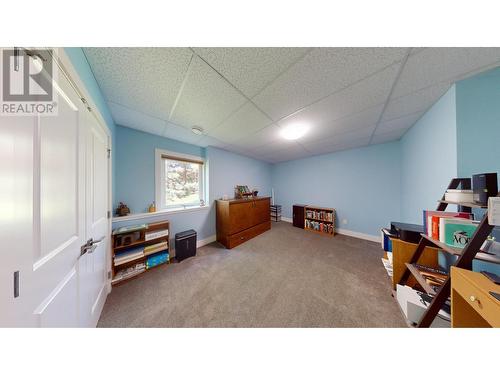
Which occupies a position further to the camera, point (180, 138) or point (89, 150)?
point (180, 138)

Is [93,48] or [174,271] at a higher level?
[93,48]

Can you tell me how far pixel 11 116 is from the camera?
521 millimetres

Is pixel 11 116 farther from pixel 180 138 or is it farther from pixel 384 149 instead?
pixel 384 149

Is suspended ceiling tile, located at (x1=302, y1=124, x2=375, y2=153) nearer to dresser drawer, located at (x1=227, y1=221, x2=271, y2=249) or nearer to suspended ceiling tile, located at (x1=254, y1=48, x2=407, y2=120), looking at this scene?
suspended ceiling tile, located at (x1=254, y1=48, x2=407, y2=120)

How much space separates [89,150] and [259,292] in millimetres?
2165

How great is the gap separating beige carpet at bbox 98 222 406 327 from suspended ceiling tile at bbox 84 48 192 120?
218 centimetres

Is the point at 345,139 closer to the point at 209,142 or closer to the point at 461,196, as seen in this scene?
the point at 461,196

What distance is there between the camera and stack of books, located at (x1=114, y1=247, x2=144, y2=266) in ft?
5.78

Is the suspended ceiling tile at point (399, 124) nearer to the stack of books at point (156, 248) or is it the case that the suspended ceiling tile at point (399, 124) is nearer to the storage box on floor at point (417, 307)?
Answer: the storage box on floor at point (417, 307)

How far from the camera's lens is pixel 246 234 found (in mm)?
2980

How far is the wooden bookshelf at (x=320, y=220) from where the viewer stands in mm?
3319

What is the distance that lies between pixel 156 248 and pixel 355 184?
4271 millimetres


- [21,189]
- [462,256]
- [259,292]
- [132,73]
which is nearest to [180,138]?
[132,73]

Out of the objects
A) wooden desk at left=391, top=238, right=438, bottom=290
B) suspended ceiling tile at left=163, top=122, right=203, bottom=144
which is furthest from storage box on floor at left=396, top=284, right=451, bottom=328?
suspended ceiling tile at left=163, top=122, right=203, bottom=144
